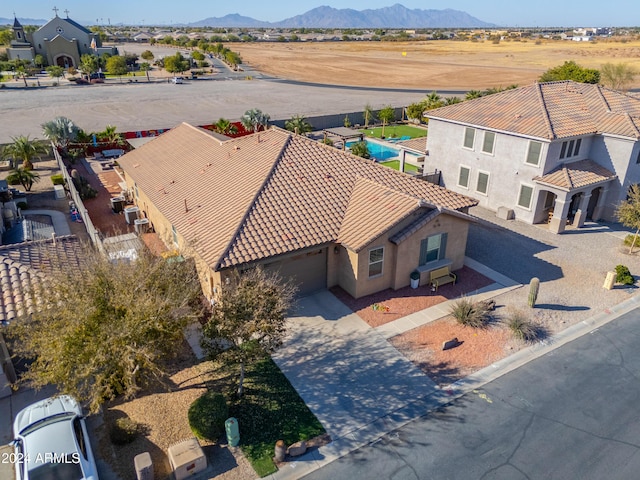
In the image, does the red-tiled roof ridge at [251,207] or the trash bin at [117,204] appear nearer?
the red-tiled roof ridge at [251,207]

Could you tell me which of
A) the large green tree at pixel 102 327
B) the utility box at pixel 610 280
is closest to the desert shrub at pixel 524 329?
the utility box at pixel 610 280

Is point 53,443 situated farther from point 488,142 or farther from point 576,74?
point 576,74

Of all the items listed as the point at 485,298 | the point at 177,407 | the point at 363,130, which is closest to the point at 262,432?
the point at 177,407

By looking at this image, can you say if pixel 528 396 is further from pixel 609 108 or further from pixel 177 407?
pixel 609 108

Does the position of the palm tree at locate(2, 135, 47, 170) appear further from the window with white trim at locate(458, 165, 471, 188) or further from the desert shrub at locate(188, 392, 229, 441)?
the window with white trim at locate(458, 165, 471, 188)

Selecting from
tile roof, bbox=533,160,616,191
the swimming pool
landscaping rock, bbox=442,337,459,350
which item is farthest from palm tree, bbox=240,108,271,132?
landscaping rock, bbox=442,337,459,350

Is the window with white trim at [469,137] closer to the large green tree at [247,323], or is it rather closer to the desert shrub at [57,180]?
the large green tree at [247,323]
